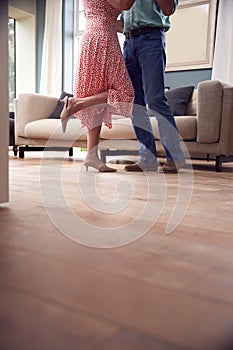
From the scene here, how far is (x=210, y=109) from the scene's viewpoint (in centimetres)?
218

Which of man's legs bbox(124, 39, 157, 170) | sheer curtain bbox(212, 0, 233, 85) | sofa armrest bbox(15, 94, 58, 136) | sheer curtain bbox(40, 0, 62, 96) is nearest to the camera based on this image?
man's legs bbox(124, 39, 157, 170)

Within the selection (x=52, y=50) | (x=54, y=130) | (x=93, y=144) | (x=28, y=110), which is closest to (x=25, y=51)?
(x=52, y=50)

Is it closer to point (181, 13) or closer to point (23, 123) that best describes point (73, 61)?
point (181, 13)

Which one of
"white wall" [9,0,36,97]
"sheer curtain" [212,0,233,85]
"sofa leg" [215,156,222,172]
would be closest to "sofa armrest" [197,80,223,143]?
"sofa leg" [215,156,222,172]

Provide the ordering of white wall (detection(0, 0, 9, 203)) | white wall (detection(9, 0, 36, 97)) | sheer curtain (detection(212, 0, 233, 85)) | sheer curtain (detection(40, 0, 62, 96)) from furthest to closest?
1. white wall (detection(9, 0, 36, 97))
2. sheer curtain (detection(40, 0, 62, 96))
3. sheer curtain (detection(212, 0, 233, 85))
4. white wall (detection(0, 0, 9, 203))

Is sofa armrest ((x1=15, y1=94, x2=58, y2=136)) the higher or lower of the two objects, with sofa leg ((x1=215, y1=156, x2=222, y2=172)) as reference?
higher

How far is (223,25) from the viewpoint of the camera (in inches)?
158

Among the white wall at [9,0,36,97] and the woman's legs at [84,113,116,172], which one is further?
the white wall at [9,0,36,97]

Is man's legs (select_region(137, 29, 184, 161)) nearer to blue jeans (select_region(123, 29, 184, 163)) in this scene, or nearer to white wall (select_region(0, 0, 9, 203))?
blue jeans (select_region(123, 29, 184, 163))

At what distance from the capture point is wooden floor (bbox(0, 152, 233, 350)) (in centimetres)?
29

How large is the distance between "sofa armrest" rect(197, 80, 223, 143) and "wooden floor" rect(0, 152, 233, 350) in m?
1.41

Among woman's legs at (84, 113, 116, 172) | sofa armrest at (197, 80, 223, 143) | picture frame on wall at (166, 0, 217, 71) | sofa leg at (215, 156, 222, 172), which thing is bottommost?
sofa leg at (215, 156, 222, 172)

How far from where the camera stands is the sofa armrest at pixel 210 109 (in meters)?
2.16

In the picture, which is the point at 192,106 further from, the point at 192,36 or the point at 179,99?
the point at 192,36
